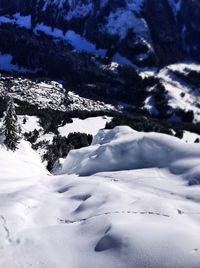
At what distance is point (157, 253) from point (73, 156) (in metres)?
26.3

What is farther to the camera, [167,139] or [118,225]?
[167,139]

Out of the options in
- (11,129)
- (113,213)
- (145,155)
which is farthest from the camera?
(11,129)

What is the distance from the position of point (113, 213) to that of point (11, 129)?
36.6 meters

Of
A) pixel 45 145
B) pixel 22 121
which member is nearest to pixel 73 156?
pixel 45 145

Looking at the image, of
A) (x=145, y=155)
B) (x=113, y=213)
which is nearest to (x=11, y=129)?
(x=145, y=155)

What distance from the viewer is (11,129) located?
181 ft

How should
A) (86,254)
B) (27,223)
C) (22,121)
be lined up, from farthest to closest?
(22,121) < (27,223) < (86,254)

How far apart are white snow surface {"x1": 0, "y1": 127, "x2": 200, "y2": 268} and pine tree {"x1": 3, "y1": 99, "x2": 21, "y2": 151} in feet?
65.7

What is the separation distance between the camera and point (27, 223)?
2152 cm

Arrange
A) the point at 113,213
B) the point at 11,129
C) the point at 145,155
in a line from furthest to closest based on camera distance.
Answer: the point at 11,129 < the point at 145,155 < the point at 113,213

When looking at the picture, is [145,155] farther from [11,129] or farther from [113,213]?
[11,129]

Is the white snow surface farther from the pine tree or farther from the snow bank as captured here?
the pine tree

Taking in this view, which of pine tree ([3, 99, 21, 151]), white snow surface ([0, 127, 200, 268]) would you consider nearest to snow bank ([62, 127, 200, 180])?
white snow surface ([0, 127, 200, 268])

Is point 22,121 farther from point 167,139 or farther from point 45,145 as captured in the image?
point 167,139
